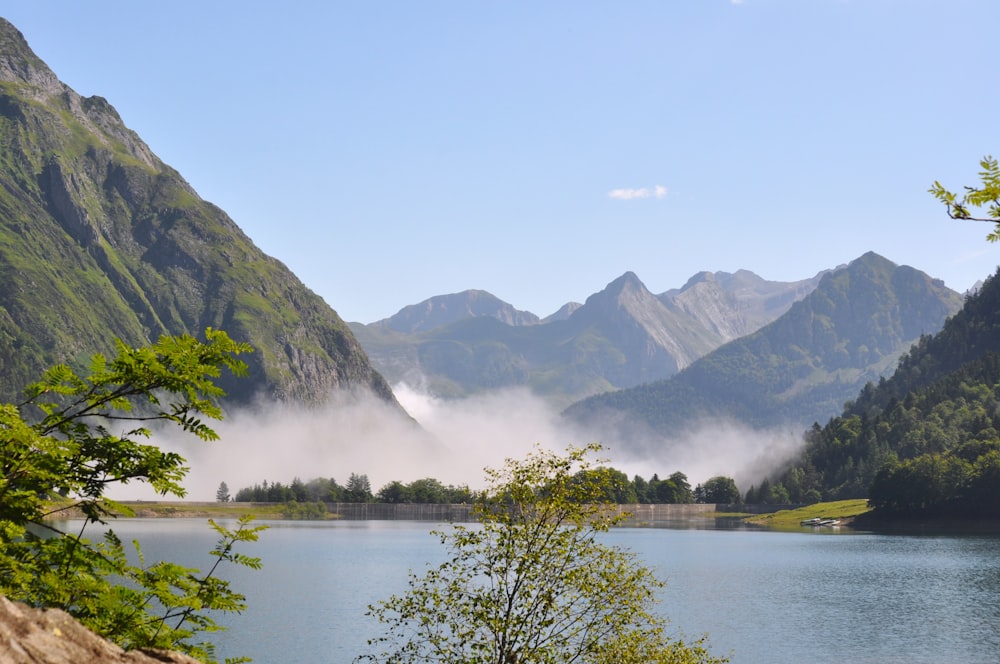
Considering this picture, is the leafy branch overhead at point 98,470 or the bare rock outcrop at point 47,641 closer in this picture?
the bare rock outcrop at point 47,641

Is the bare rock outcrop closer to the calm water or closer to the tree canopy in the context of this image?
the tree canopy

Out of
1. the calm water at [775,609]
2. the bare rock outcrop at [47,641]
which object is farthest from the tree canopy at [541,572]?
the bare rock outcrop at [47,641]

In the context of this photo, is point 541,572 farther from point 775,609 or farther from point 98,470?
point 775,609

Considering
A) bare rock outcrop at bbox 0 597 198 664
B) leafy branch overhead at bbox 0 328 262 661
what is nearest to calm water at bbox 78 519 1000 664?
leafy branch overhead at bbox 0 328 262 661

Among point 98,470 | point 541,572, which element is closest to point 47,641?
point 98,470

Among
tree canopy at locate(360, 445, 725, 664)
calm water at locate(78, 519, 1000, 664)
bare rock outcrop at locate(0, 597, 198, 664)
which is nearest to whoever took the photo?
bare rock outcrop at locate(0, 597, 198, 664)

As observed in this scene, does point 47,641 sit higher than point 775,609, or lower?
higher

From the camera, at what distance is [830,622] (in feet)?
413

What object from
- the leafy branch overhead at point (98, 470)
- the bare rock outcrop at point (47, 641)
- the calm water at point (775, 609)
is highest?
the leafy branch overhead at point (98, 470)

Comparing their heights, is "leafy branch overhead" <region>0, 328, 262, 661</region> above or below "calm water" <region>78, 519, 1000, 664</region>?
above

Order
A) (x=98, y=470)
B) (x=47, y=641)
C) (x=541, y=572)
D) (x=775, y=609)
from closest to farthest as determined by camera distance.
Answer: (x=47, y=641) → (x=98, y=470) → (x=541, y=572) → (x=775, y=609)

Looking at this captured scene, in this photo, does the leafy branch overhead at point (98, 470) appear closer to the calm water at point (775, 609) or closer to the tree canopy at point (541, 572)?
the tree canopy at point (541, 572)

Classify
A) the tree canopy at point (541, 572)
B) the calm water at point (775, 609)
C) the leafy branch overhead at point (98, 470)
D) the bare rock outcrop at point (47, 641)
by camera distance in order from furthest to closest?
the calm water at point (775, 609), the tree canopy at point (541, 572), the leafy branch overhead at point (98, 470), the bare rock outcrop at point (47, 641)

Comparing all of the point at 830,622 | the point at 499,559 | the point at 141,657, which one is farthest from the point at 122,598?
the point at 830,622
